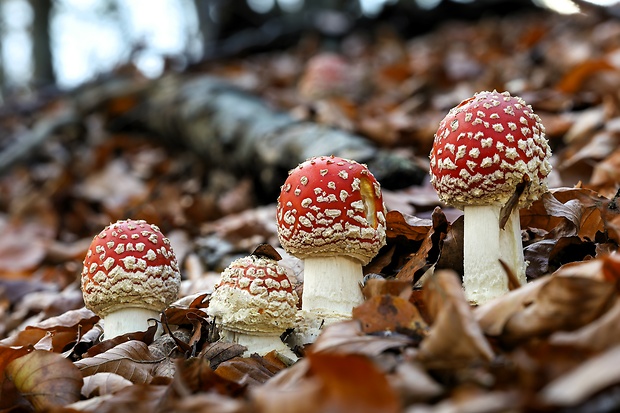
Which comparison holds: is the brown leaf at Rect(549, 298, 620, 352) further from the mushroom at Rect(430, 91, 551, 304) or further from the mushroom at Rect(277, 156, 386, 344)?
the mushroom at Rect(277, 156, 386, 344)

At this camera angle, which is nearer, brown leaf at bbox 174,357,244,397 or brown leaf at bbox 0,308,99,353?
brown leaf at bbox 174,357,244,397

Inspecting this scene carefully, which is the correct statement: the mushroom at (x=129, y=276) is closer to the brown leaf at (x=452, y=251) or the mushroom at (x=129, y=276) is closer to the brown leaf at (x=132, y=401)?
the brown leaf at (x=132, y=401)

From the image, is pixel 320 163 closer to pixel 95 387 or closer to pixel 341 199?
pixel 341 199

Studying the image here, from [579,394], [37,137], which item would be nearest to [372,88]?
[37,137]

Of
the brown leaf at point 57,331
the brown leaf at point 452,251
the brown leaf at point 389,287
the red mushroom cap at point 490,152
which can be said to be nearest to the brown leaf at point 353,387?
the brown leaf at point 389,287

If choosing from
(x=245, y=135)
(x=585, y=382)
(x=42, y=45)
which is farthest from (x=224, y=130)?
(x=42, y=45)

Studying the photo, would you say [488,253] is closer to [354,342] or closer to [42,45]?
[354,342]

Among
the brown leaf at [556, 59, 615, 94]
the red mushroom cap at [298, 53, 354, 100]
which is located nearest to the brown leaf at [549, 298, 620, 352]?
the brown leaf at [556, 59, 615, 94]
